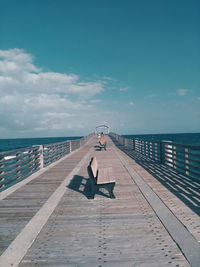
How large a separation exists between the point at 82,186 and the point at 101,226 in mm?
3081

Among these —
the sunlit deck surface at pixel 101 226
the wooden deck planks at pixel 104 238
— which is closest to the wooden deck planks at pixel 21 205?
the sunlit deck surface at pixel 101 226

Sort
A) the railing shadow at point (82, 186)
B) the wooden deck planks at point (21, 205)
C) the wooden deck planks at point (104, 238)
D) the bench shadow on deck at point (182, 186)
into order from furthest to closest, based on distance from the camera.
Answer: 1. the railing shadow at point (82, 186)
2. the bench shadow on deck at point (182, 186)
3. the wooden deck planks at point (21, 205)
4. the wooden deck planks at point (104, 238)

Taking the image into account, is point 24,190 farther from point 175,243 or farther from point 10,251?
point 175,243

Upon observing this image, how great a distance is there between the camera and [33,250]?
3215 millimetres

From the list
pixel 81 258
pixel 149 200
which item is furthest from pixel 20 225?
pixel 149 200

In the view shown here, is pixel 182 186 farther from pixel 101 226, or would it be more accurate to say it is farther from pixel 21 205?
pixel 21 205

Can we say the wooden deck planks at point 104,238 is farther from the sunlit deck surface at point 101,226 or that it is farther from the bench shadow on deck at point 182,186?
the bench shadow on deck at point 182,186

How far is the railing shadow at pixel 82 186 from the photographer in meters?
6.10

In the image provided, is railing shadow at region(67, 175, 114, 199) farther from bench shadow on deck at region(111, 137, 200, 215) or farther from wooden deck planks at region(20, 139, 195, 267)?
bench shadow on deck at region(111, 137, 200, 215)

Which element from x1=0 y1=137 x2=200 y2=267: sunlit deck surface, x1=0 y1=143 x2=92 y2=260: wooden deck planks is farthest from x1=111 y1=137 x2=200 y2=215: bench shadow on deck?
x1=0 y1=143 x2=92 y2=260: wooden deck planks

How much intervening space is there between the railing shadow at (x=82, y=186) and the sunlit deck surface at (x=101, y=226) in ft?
0.11

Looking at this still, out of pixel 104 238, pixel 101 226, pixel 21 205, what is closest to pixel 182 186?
pixel 101 226

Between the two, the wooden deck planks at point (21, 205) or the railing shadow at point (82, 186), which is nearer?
the wooden deck planks at point (21, 205)

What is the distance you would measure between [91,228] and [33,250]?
44.1 inches
